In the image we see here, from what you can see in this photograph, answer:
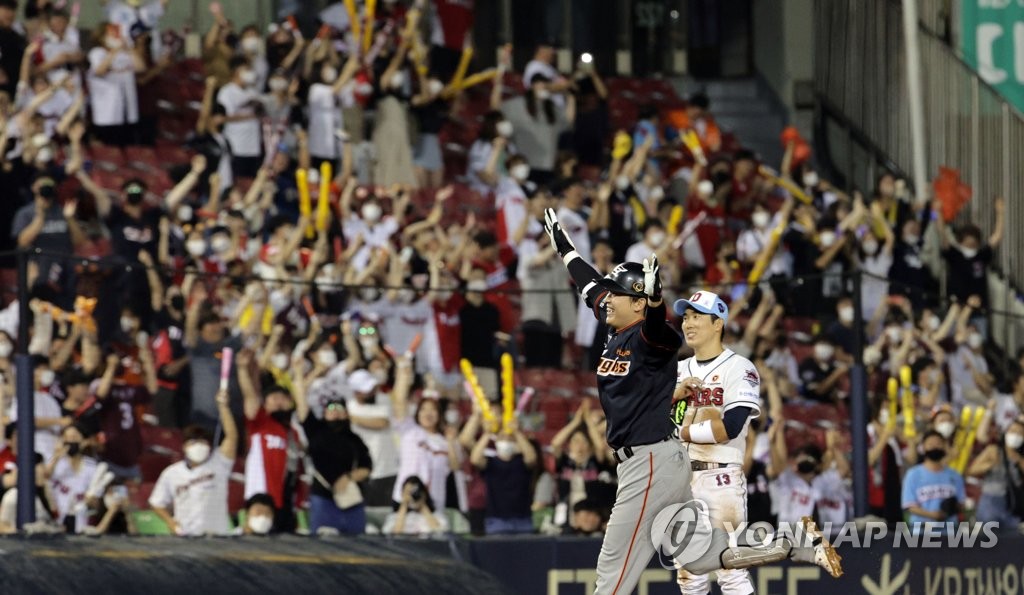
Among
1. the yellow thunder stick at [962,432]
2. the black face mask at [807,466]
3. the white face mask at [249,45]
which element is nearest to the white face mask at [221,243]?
the white face mask at [249,45]

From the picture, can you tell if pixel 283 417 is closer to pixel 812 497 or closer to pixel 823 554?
pixel 823 554

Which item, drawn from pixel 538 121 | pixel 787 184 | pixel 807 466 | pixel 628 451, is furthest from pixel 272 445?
pixel 787 184

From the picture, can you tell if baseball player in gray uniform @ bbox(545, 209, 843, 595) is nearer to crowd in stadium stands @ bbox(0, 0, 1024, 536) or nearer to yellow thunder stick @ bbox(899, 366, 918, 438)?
crowd in stadium stands @ bbox(0, 0, 1024, 536)

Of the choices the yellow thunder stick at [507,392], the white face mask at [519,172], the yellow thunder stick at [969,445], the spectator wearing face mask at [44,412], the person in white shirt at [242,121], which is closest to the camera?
the spectator wearing face mask at [44,412]

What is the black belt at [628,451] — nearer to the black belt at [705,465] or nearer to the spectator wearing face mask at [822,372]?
the black belt at [705,465]

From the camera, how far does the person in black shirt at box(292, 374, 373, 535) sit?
39.9 ft

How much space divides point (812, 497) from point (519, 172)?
6694 millimetres

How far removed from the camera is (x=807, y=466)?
13.4m

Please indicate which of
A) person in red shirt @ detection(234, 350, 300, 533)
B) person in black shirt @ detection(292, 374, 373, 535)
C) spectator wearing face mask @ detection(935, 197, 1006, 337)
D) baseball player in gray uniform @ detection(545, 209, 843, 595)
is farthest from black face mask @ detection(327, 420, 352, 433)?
spectator wearing face mask @ detection(935, 197, 1006, 337)

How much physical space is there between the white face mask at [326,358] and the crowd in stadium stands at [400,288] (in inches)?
0.7

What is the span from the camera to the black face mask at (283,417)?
476 inches

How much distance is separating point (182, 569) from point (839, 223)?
10106 mm

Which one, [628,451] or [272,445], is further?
[272,445]

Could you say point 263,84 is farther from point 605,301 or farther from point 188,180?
point 605,301
